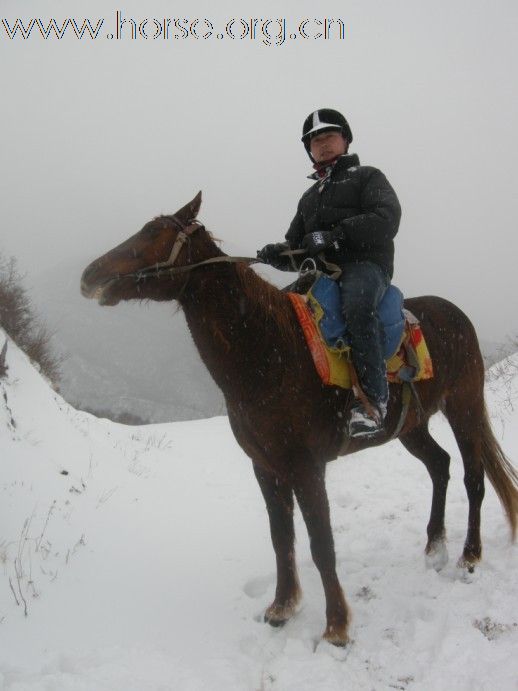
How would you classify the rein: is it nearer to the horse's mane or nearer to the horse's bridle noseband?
the horse's bridle noseband

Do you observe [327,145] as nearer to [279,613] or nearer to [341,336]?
[341,336]

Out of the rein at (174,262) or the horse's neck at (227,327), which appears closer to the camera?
→ the rein at (174,262)

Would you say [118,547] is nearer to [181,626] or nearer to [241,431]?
[181,626]

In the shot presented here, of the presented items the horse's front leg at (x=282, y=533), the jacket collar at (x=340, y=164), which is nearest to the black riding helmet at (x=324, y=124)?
the jacket collar at (x=340, y=164)

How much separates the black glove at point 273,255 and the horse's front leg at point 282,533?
5.67ft

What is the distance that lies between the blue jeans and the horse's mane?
0.41 meters

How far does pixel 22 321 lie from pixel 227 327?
39.3ft

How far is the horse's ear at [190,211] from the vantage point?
2.78 meters

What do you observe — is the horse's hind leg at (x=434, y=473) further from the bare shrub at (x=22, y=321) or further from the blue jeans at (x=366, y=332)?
the bare shrub at (x=22, y=321)

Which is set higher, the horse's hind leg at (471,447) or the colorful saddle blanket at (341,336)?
the colorful saddle blanket at (341,336)

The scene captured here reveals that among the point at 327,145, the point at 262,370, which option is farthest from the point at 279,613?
the point at 327,145

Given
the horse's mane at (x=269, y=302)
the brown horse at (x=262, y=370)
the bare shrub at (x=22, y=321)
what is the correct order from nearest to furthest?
1. the brown horse at (x=262, y=370)
2. the horse's mane at (x=269, y=302)
3. the bare shrub at (x=22, y=321)

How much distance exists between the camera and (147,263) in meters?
2.72

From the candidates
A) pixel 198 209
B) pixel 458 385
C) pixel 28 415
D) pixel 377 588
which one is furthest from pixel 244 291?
pixel 28 415
